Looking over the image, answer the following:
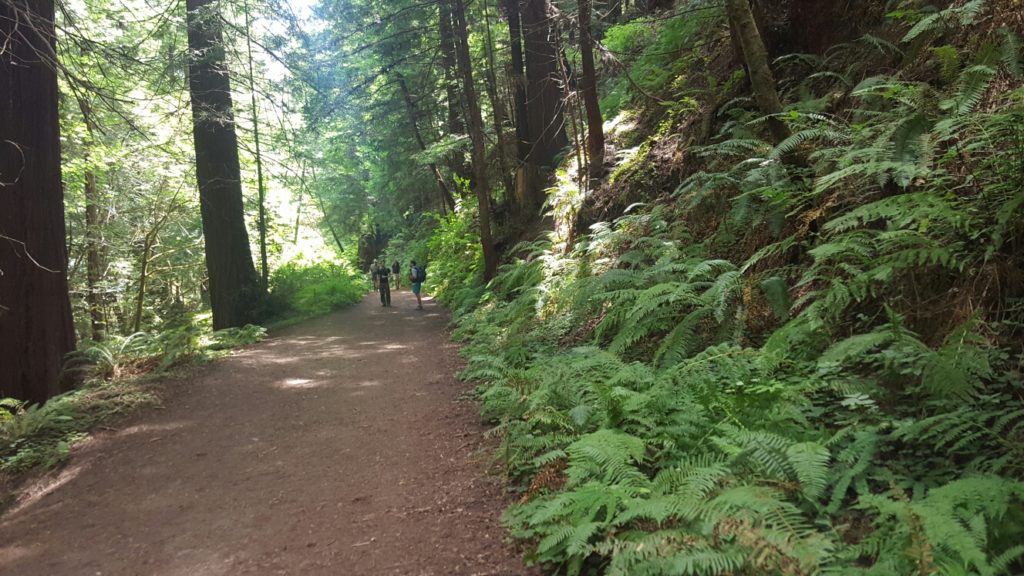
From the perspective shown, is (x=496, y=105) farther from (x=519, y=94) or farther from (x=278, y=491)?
(x=278, y=491)

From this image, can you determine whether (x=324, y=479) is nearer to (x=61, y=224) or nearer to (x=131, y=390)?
(x=131, y=390)

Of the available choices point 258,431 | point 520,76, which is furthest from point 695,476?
point 520,76

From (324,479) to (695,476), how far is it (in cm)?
329

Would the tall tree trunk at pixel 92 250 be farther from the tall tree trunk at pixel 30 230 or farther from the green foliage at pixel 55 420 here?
the green foliage at pixel 55 420

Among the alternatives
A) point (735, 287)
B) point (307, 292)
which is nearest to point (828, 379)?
point (735, 287)

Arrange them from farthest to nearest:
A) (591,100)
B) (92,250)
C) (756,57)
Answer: (92,250) → (591,100) → (756,57)

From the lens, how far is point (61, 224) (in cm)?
746

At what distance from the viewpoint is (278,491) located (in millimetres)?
4504

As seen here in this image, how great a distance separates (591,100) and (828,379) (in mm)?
7342

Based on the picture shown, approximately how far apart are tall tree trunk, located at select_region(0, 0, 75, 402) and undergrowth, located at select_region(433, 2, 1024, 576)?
19.4 ft

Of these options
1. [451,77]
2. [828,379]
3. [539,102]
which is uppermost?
[451,77]

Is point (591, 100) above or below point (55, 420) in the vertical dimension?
above

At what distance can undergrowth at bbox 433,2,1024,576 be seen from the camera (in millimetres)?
2176

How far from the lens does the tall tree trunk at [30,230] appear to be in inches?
264
